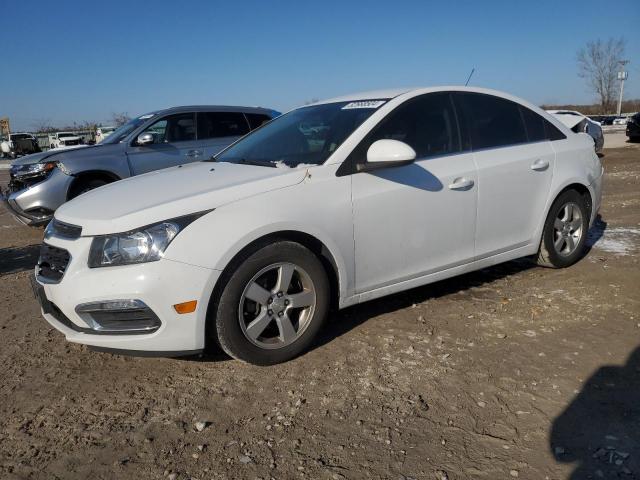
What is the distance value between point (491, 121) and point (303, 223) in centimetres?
205

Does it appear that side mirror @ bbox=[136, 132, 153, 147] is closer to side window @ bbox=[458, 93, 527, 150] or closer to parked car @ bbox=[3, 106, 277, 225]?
parked car @ bbox=[3, 106, 277, 225]

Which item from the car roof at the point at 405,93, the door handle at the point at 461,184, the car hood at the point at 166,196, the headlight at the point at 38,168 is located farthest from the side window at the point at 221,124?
the door handle at the point at 461,184

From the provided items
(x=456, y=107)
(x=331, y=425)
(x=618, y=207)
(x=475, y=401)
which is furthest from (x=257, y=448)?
(x=618, y=207)

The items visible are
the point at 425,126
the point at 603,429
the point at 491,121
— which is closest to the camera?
the point at 603,429

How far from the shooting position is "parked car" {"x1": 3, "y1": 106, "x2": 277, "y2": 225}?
23.1 feet

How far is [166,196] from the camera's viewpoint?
10.3ft

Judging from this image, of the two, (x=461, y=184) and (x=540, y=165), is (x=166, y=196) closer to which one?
(x=461, y=184)

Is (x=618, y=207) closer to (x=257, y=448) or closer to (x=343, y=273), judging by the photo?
(x=343, y=273)

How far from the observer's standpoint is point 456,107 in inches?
162

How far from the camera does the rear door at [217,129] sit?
8172mm

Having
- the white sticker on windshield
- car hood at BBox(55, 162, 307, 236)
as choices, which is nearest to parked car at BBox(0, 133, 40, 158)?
car hood at BBox(55, 162, 307, 236)

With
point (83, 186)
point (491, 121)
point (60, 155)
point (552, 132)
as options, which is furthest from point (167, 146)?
point (552, 132)

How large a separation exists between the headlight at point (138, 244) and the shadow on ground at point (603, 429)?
85.0 inches

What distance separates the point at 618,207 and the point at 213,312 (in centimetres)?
707
